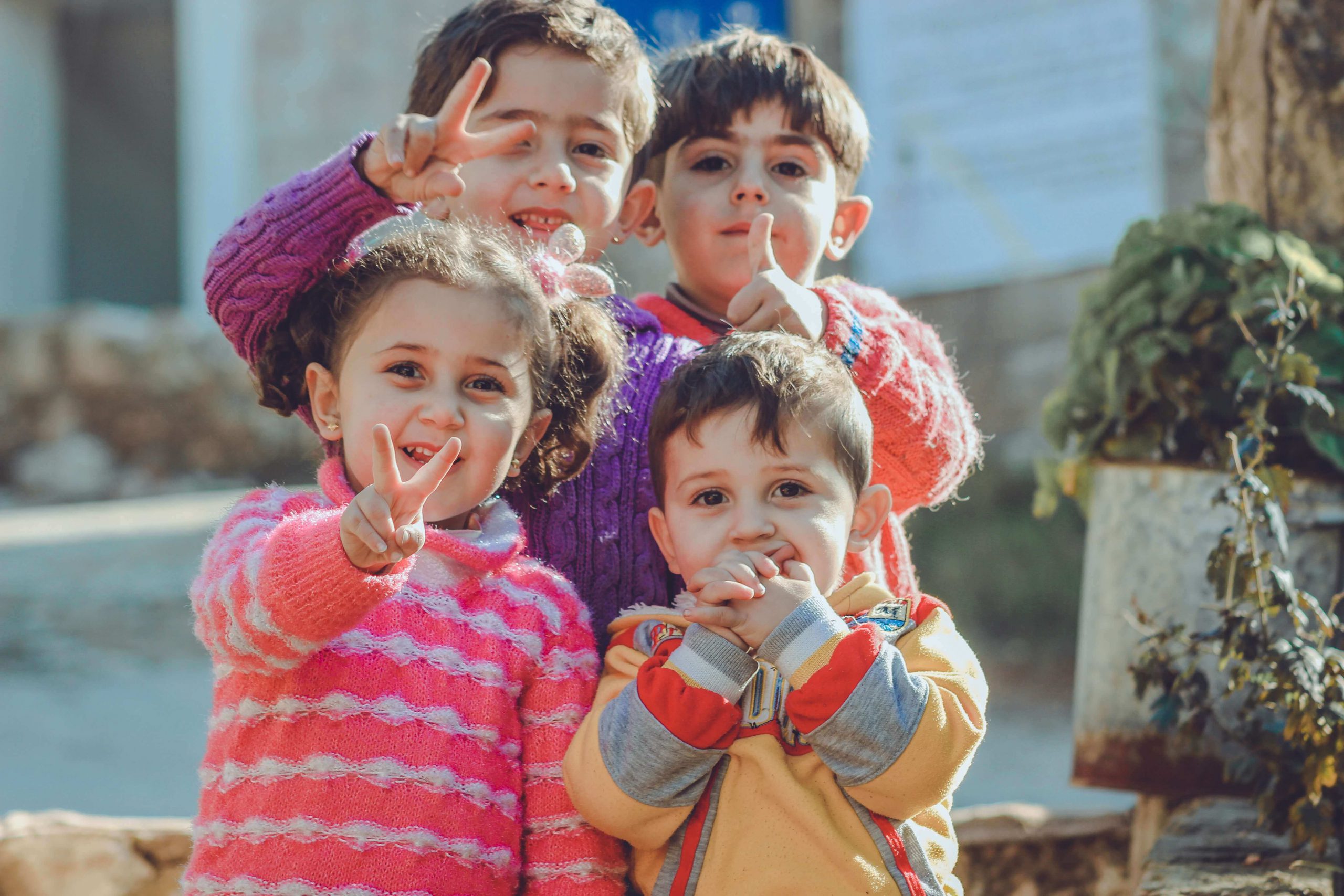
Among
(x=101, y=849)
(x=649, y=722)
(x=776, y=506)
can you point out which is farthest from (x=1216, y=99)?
(x=101, y=849)

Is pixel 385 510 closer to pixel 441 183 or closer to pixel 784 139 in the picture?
pixel 441 183

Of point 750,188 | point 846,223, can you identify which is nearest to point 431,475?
point 750,188

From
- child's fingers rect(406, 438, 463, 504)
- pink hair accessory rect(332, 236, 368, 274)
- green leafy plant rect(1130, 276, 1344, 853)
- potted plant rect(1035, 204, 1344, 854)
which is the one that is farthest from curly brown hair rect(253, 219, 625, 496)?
potted plant rect(1035, 204, 1344, 854)

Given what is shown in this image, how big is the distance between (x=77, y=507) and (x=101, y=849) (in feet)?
20.8

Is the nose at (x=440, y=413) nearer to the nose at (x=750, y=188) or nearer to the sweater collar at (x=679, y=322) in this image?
the sweater collar at (x=679, y=322)

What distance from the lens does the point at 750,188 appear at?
205 cm

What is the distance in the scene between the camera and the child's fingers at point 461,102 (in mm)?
1687

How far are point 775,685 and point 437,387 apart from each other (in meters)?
0.54

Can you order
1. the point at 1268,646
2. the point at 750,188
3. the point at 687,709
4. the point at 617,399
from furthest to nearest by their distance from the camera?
the point at 1268,646
the point at 750,188
the point at 617,399
the point at 687,709

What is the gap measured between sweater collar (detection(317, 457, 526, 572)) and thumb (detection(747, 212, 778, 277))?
47 cm

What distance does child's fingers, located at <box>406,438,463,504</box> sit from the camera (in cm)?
141

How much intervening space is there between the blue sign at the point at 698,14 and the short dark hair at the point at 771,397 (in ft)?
22.9

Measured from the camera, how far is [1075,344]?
301 centimetres

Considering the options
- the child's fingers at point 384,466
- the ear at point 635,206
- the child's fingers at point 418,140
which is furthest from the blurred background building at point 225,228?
the child's fingers at point 384,466
